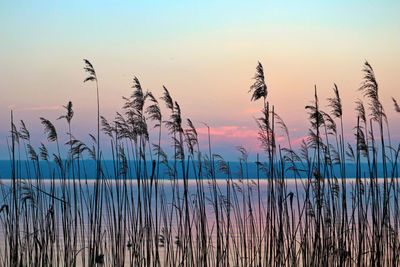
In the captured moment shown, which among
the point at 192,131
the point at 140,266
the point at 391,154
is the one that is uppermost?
the point at 192,131

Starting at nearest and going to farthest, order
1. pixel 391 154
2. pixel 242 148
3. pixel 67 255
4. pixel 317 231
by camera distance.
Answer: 1. pixel 317 231
2. pixel 67 255
3. pixel 391 154
4. pixel 242 148

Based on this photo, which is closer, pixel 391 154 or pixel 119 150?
pixel 119 150

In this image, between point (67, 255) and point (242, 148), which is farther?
point (242, 148)

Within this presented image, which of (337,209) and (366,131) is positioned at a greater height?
(366,131)

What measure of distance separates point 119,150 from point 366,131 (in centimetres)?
315

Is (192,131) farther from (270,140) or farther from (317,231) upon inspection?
(317,231)

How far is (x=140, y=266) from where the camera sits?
581 cm

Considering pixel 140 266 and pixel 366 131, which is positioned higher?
pixel 366 131

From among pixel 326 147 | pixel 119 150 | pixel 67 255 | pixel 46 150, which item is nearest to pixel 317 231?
pixel 326 147

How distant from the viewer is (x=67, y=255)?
5.83 metres

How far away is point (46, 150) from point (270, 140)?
3103mm

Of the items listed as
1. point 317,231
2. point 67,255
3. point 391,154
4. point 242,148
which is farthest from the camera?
point 242,148

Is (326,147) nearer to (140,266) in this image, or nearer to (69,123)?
(140,266)

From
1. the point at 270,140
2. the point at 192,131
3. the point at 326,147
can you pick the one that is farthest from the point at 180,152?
the point at 326,147
